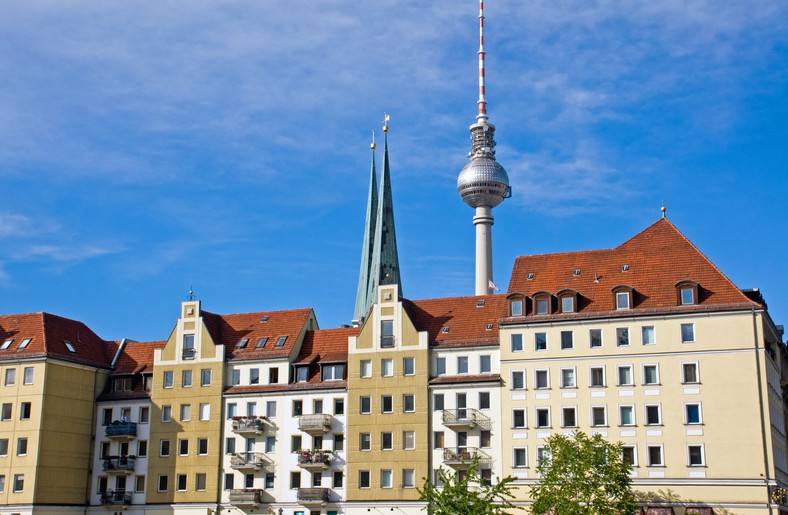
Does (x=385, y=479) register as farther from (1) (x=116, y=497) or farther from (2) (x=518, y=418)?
(1) (x=116, y=497)

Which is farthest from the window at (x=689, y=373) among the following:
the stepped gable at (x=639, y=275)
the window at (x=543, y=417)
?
the window at (x=543, y=417)

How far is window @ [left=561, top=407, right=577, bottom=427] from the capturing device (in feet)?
296

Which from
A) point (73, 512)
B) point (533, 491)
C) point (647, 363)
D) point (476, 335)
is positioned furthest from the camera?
point (73, 512)

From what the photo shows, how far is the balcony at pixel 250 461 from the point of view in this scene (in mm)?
99312

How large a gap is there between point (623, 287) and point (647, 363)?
6.49 m

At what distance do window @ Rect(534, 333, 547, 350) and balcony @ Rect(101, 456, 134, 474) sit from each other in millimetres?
40041

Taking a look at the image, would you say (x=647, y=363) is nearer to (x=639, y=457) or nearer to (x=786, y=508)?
(x=639, y=457)

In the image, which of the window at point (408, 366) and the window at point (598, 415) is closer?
the window at point (598, 415)

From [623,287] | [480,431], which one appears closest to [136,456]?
[480,431]

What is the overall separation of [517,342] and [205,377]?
3051cm

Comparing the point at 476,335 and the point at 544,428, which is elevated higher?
the point at 476,335

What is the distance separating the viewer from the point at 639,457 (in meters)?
87.2

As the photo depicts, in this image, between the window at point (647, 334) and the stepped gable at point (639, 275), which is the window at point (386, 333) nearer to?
the stepped gable at point (639, 275)

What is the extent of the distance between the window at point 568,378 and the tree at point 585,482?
8291 millimetres
